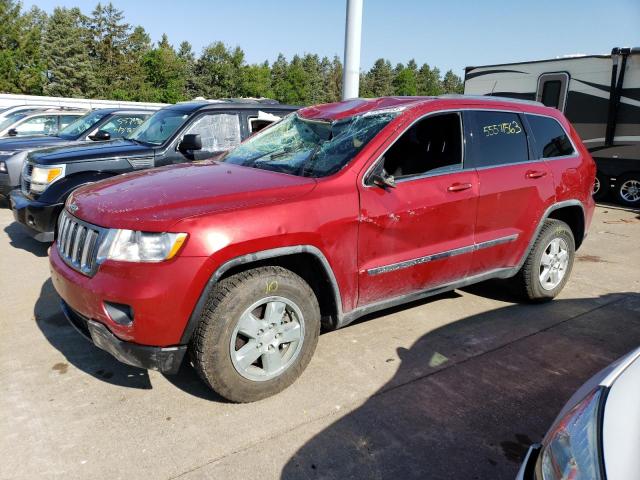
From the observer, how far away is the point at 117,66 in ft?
187

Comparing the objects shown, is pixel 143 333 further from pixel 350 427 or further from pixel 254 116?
pixel 254 116

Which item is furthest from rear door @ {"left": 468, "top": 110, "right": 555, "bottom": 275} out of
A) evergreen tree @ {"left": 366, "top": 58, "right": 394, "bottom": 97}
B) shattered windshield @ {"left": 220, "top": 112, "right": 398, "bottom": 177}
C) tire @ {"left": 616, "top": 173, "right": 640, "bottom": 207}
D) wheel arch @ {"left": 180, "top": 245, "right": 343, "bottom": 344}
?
evergreen tree @ {"left": 366, "top": 58, "right": 394, "bottom": 97}

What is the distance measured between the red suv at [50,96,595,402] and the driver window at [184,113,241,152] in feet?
7.51

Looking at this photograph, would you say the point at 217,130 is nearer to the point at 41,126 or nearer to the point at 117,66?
the point at 41,126

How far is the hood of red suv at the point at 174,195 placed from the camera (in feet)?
9.05

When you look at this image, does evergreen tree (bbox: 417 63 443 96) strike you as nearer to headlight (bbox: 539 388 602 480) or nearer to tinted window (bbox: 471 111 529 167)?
tinted window (bbox: 471 111 529 167)

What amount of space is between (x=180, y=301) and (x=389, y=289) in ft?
4.89

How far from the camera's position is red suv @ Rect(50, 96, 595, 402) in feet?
8.87

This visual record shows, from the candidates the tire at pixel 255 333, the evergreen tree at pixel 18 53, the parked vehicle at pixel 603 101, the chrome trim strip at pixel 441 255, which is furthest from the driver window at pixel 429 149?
the evergreen tree at pixel 18 53

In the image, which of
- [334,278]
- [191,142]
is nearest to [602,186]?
[191,142]

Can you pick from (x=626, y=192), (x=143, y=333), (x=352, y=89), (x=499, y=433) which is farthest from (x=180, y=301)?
(x=626, y=192)

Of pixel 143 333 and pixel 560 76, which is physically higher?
pixel 560 76

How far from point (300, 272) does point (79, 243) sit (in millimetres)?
1340

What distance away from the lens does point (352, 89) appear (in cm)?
902
